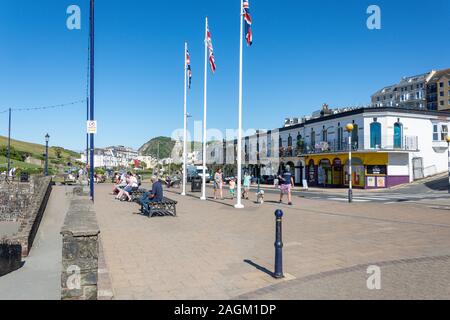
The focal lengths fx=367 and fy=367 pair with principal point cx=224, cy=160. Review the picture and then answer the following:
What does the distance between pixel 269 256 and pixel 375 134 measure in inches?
1120

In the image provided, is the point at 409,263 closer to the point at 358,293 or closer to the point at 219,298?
the point at 358,293

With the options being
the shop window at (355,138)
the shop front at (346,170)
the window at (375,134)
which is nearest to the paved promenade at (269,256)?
the shop front at (346,170)

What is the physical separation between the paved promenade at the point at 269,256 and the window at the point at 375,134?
20.7 metres

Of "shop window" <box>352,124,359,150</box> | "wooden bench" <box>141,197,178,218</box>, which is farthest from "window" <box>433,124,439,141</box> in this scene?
"wooden bench" <box>141,197,178,218</box>

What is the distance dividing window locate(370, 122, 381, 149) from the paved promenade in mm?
20723

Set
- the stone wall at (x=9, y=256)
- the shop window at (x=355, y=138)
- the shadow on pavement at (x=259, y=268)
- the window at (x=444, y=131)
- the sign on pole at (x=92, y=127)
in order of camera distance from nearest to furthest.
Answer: the shadow on pavement at (x=259, y=268) < the sign on pole at (x=92, y=127) < the stone wall at (x=9, y=256) < the shop window at (x=355, y=138) < the window at (x=444, y=131)

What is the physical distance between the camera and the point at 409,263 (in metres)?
6.60

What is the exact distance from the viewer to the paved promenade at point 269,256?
5246 mm

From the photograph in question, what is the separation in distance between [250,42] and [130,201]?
32.6 feet

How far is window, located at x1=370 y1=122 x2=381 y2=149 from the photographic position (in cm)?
Result: 3231

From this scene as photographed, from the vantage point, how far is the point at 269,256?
287 inches

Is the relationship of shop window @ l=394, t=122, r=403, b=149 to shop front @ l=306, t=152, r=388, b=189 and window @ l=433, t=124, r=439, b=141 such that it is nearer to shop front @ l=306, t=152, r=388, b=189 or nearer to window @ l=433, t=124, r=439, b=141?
shop front @ l=306, t=152, r=388, b=189

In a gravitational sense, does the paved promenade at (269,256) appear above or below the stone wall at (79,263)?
below

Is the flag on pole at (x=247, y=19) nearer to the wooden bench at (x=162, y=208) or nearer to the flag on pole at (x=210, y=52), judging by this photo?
the flag on pole at (x=210, y=52)
